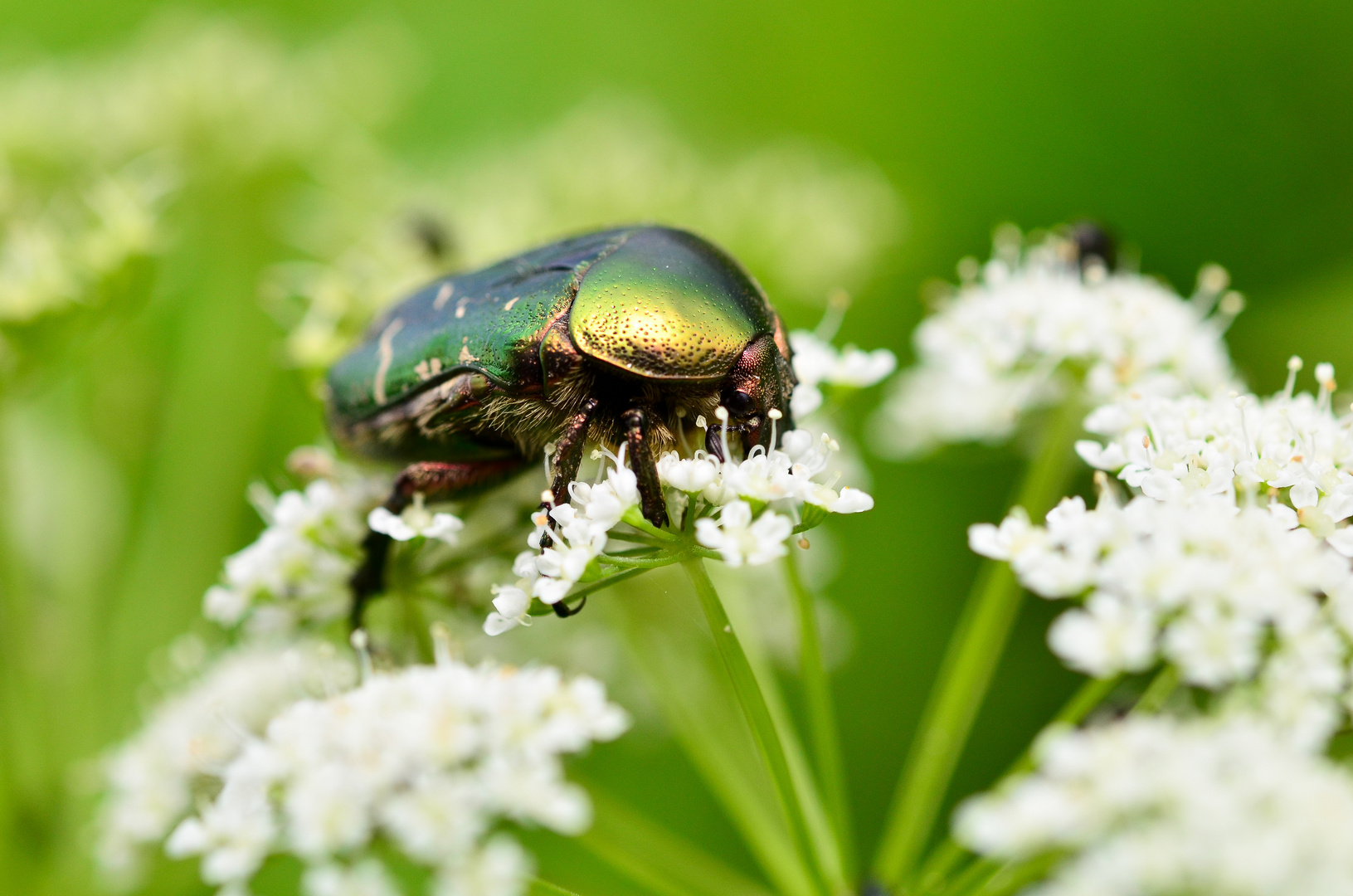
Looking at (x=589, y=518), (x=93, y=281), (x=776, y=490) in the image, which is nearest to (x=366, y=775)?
(x=589, y=518)

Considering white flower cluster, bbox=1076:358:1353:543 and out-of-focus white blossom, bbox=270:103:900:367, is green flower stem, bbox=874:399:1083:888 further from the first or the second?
out-of-focus white blossom, bbox=270:103:900:367

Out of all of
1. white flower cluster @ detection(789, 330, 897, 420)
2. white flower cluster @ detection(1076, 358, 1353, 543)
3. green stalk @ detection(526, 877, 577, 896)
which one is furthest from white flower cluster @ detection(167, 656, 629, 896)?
white flower cluster @ detection(1076, 358, 1353, 543)

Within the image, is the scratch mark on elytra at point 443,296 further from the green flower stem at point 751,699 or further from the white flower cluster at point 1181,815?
the white flower cluster at point 1181,815

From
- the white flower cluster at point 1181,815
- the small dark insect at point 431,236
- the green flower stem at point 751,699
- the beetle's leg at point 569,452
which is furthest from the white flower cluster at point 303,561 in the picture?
the white flower cluster at point 1181,815

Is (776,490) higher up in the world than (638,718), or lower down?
higher up

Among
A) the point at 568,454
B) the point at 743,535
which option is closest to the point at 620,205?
the point at 568,454

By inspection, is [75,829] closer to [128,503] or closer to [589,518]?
A: [128,503]
